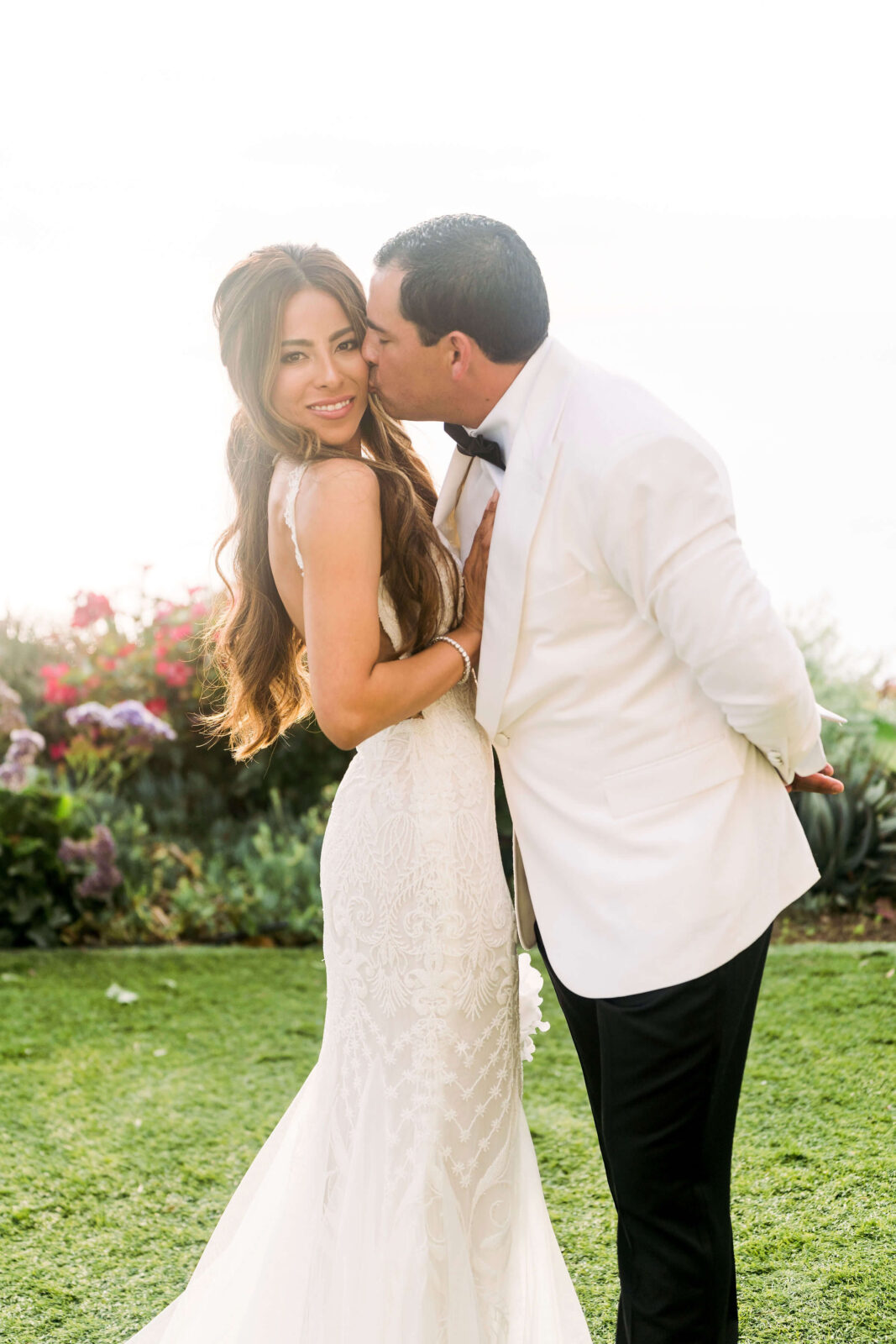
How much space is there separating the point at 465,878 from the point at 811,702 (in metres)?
0.76

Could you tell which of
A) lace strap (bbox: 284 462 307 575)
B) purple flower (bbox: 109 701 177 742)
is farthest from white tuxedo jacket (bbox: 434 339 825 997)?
purple flower (bbox: 109 701 177 742)

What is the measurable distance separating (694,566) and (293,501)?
829mm

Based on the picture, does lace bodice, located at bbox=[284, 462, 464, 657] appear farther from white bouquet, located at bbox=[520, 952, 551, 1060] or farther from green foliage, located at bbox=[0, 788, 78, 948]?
green foliage, located at bbox=[0, 788, 78, 948]

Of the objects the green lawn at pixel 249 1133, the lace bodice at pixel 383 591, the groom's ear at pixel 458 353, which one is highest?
the groom's ear at pixel 458 353

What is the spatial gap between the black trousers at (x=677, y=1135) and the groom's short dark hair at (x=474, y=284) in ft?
3.66

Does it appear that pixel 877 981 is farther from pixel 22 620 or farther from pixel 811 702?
pixel 22 620

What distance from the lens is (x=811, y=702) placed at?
2.04 m

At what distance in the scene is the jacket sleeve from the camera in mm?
1895

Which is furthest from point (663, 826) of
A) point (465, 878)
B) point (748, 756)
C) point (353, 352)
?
point (353, 352)

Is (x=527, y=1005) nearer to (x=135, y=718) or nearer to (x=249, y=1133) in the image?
(x=249, y=1133)

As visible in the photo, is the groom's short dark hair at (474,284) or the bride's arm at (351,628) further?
the bride's arm at (351,628)

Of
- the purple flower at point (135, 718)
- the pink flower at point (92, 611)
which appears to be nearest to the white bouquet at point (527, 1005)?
the purple flower at point (135, 718)

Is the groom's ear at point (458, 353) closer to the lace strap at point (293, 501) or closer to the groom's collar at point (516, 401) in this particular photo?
the groom's collar at point (516, 401)

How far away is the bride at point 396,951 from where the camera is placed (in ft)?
7.65
